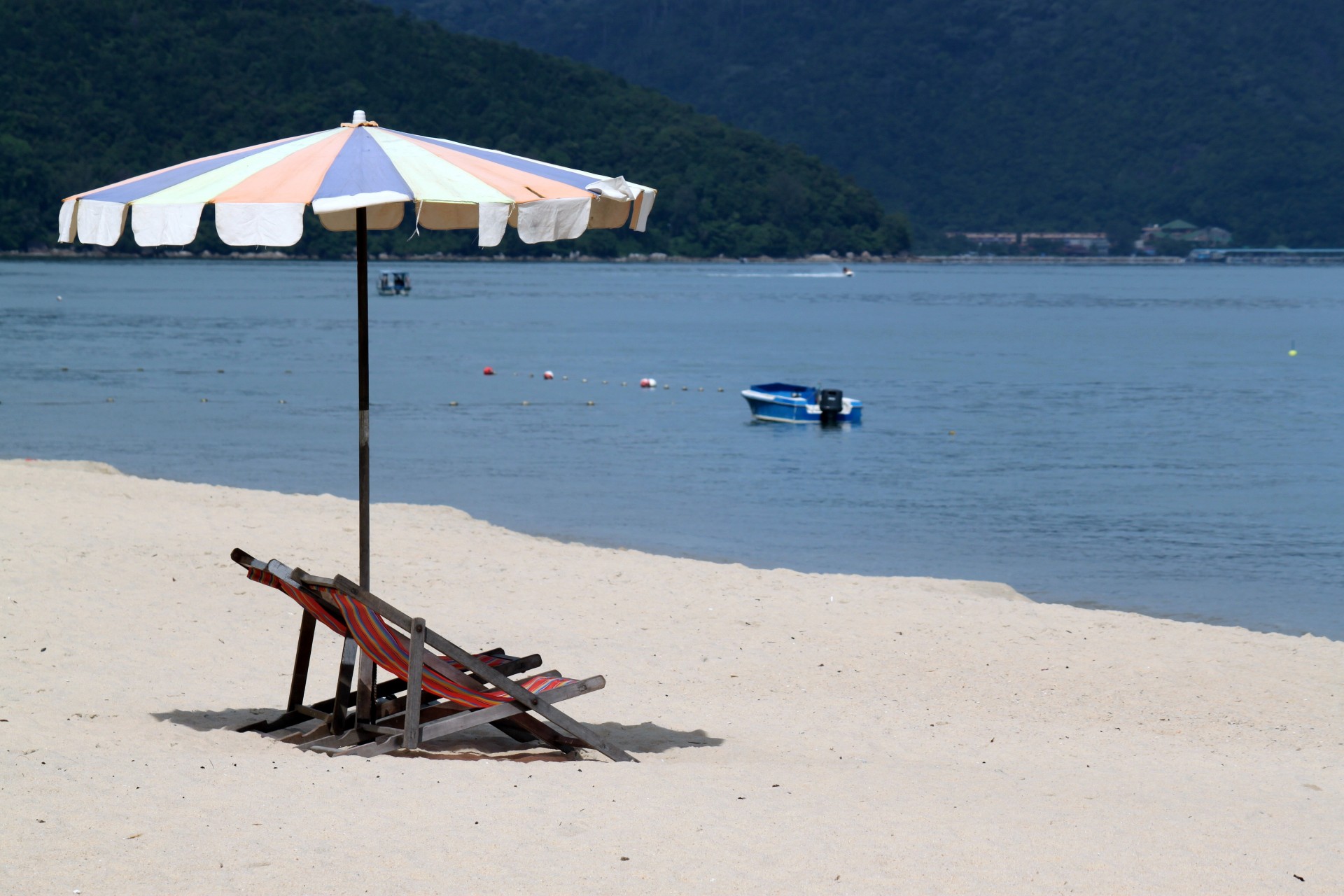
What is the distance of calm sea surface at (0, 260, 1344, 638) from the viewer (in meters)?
18.5

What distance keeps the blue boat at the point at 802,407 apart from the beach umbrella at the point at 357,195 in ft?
91.5

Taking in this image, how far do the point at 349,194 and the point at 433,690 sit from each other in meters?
2.29

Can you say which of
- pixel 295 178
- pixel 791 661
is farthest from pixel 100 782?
pixel 791 661

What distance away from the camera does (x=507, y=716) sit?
22.0 feet

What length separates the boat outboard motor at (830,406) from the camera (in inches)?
1353

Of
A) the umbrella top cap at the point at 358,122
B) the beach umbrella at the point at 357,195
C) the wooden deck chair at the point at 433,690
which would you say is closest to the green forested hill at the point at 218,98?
the umbrella top cap at the point at 358,122

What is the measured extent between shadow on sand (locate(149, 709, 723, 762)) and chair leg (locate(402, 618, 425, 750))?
0.08 m

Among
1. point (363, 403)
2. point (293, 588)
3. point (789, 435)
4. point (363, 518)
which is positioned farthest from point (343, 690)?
point (789, 435)

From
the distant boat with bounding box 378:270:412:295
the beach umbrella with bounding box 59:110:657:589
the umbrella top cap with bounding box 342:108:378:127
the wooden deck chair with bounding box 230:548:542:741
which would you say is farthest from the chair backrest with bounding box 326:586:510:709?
the distant boat with bounding box 378:270:412:295

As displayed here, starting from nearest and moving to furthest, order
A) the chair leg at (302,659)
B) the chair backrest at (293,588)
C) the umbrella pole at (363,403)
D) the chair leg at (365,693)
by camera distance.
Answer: the chair backrest at (293,588)
the umbrella pole at (363,403)
the chair leg at (365,693)
the chair leg at (302,659)

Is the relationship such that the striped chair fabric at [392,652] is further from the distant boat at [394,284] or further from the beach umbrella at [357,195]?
the distant boat at [394,284]

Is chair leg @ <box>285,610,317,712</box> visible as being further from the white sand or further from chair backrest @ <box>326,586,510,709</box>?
chair backrest @ <box>326,586,510,709</box>

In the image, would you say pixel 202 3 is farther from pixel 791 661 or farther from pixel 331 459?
pixel 791 661

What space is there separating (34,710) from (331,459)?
19.3 meters
